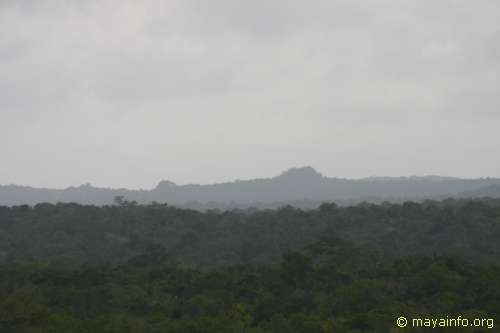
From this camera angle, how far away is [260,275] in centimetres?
2425

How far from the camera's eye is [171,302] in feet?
70.5

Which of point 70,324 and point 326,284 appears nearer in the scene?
point 70,324

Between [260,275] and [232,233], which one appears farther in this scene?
[232,233]

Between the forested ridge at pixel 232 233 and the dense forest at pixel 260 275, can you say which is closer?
the dense forest at pixel 260 275

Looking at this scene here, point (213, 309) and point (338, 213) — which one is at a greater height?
point (338, 213)

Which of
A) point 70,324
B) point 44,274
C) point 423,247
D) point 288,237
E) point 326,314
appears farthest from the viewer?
point 288,237

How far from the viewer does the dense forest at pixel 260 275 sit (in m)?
18.0

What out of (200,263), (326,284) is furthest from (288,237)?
(326,284)

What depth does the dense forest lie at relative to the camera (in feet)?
59.0

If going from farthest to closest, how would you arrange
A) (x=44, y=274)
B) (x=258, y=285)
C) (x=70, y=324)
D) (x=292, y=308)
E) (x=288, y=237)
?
(x=288, y=237)
(x=44, y=274)
(x=258, y=285)
(x=292, y=308)
(x=70, y=324)

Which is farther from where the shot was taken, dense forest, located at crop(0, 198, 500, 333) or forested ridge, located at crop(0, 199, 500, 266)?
forested ridge, located at crop(0, 199, 500, 266)

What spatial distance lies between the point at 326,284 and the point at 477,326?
7738 millimetres

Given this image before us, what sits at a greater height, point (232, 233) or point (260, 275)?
point (232, 233)

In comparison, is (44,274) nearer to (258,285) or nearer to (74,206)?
(258,285)
